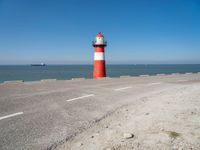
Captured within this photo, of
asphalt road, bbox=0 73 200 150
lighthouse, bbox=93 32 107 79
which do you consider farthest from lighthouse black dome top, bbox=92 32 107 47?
asphalt road, bbox=0 73 200 150

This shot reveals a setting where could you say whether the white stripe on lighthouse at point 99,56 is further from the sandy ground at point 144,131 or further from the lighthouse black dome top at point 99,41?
the sandy ground at point 144,131

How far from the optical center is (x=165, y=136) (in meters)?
3.80

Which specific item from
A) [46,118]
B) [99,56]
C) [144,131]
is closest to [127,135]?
[144,131]

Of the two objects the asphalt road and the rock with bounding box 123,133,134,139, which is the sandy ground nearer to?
the rock with bounding box 123,133,134,139

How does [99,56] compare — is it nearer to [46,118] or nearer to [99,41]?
[99,41]

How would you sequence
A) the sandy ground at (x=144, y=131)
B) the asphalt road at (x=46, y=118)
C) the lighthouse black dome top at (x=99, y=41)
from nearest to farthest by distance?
the sandy ground at (x=144, y=131)
the asphalt road at (x=46, y=118)
the lighthouse black dome top at (x=99, y=41)

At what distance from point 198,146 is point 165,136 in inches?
24.4

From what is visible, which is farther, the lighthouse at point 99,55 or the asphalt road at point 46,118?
the lighthouse at point 99,55

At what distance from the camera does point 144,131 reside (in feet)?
13.6

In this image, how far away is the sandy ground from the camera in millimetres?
3495

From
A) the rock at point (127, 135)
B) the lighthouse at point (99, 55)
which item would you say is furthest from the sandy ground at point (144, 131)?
the lighthouse at point (99, 55)

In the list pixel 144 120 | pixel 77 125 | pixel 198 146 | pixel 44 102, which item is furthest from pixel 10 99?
pixel 198 146

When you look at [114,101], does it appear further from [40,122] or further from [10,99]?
[10,99]

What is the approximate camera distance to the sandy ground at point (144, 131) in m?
3.50
